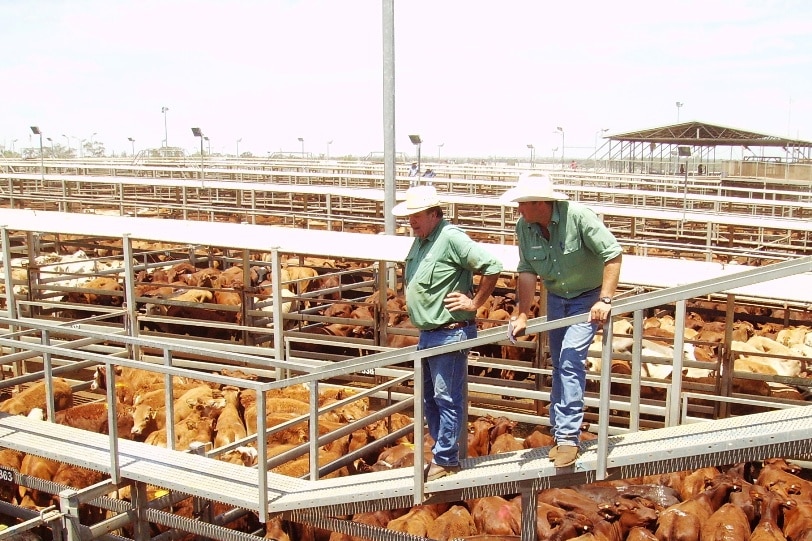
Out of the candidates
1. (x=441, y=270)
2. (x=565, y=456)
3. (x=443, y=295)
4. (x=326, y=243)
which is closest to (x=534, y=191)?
(x=441, y=270)

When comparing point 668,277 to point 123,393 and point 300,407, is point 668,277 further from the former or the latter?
point 123,393

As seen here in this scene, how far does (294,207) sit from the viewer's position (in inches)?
969

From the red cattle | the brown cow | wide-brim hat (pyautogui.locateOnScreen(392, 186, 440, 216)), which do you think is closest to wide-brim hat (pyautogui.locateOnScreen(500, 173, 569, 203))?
wide-brim hat (pyautogui.locateOnScreen(392, 186, 440, 216))

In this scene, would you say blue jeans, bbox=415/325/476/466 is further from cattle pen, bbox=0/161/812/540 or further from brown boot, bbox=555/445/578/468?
brown boot, bbox=555/445/578/468

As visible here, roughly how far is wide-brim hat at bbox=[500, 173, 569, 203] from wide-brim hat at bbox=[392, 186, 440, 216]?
1.83 feet

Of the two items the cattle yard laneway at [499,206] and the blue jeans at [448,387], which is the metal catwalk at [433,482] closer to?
the blue jeans at [448,387]

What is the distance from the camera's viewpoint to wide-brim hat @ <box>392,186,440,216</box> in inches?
207

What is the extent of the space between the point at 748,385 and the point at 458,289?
6.34 metres

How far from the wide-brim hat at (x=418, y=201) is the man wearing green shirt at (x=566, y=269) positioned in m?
0.56

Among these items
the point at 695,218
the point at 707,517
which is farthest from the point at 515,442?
the point at 695,218

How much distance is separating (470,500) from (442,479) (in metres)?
2.31

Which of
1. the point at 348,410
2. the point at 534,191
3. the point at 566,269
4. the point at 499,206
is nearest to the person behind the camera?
the point at 534,191

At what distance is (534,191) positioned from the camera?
486cm

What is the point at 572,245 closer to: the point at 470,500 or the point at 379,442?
the point at 379,442
